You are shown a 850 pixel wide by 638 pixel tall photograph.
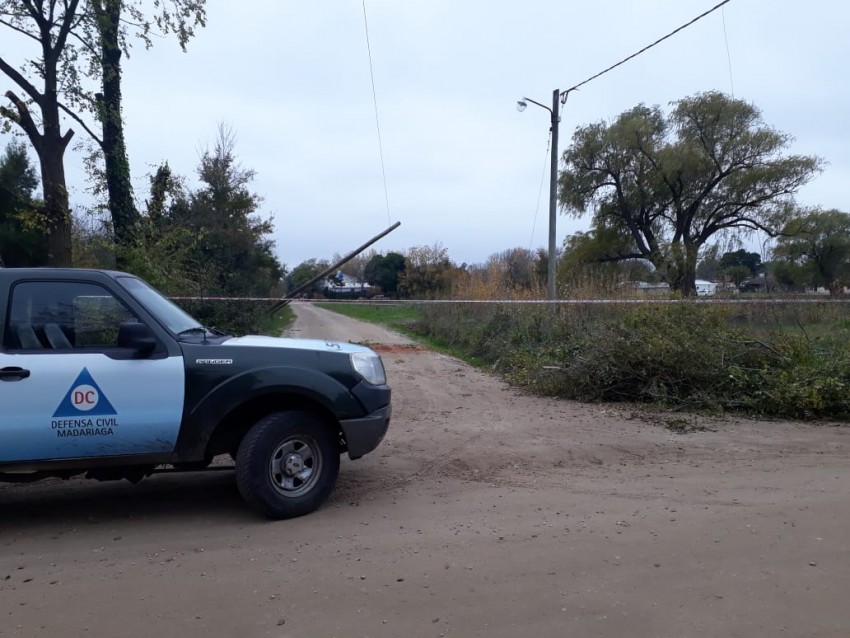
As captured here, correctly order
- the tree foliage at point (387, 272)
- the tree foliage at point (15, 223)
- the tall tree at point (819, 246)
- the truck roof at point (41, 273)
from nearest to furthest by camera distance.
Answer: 1. the truck roof at point (41, 273)
2. the tree foliage at point (15, 223)
3. the tall tree at point (819, 246)
4. the tree foliage at point (387, 272)

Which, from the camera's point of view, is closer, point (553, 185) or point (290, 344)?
point (290, 344)

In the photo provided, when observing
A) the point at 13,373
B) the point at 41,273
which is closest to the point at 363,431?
the point at 13,373

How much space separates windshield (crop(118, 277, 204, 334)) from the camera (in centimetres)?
559

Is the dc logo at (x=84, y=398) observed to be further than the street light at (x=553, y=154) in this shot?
No

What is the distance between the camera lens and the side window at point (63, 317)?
528 cm

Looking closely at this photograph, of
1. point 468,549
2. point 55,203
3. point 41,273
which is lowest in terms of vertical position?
point 468,549

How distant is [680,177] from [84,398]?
34861mm

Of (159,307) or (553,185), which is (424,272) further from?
(159,307)

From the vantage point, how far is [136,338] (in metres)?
5.19

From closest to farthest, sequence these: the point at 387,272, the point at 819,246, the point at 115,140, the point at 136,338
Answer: the point at 136,338 → the point at 115,140 → the point at 819,246 → the point at 387,272

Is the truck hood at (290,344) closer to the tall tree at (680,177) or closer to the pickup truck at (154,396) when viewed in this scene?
the pickup truck at (154,396)

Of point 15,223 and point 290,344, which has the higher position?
point 15,223

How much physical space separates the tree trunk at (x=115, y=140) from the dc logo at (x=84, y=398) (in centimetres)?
1095

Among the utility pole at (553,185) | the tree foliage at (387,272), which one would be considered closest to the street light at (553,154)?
the utility pole at (553,185)
